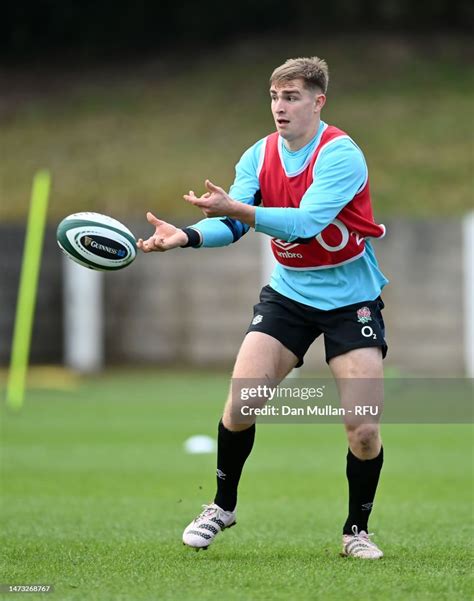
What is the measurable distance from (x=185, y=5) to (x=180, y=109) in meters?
4.35

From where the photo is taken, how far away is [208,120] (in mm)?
26438

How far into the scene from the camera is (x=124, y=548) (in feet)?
19.6

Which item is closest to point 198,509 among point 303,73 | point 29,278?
point 303,73

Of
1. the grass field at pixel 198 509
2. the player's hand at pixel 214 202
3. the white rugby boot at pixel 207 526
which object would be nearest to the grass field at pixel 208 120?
the grass field at pixel 198 509

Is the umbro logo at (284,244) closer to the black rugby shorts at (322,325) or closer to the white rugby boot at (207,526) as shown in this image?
the black rugby shorts at (322,325)

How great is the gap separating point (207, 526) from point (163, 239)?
1418mm

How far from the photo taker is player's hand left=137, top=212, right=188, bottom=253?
5.37 meters

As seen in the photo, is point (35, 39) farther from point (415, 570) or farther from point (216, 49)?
point (415, 570)

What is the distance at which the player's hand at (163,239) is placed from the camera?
5.37 meters

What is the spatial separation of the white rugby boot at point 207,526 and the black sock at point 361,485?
0.58 m

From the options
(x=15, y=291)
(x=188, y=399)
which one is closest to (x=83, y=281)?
(x=15, y=291)

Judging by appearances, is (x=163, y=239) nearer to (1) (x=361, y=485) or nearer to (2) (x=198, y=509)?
(1) (x=361, y=485)

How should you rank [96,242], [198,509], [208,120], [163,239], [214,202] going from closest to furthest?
[214,202] < [163,239] < [96,242] < [198,509] < [208,120]

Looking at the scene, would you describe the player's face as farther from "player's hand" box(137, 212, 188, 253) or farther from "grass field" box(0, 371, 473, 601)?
"grass field" box(0, 371, 473, 601)
